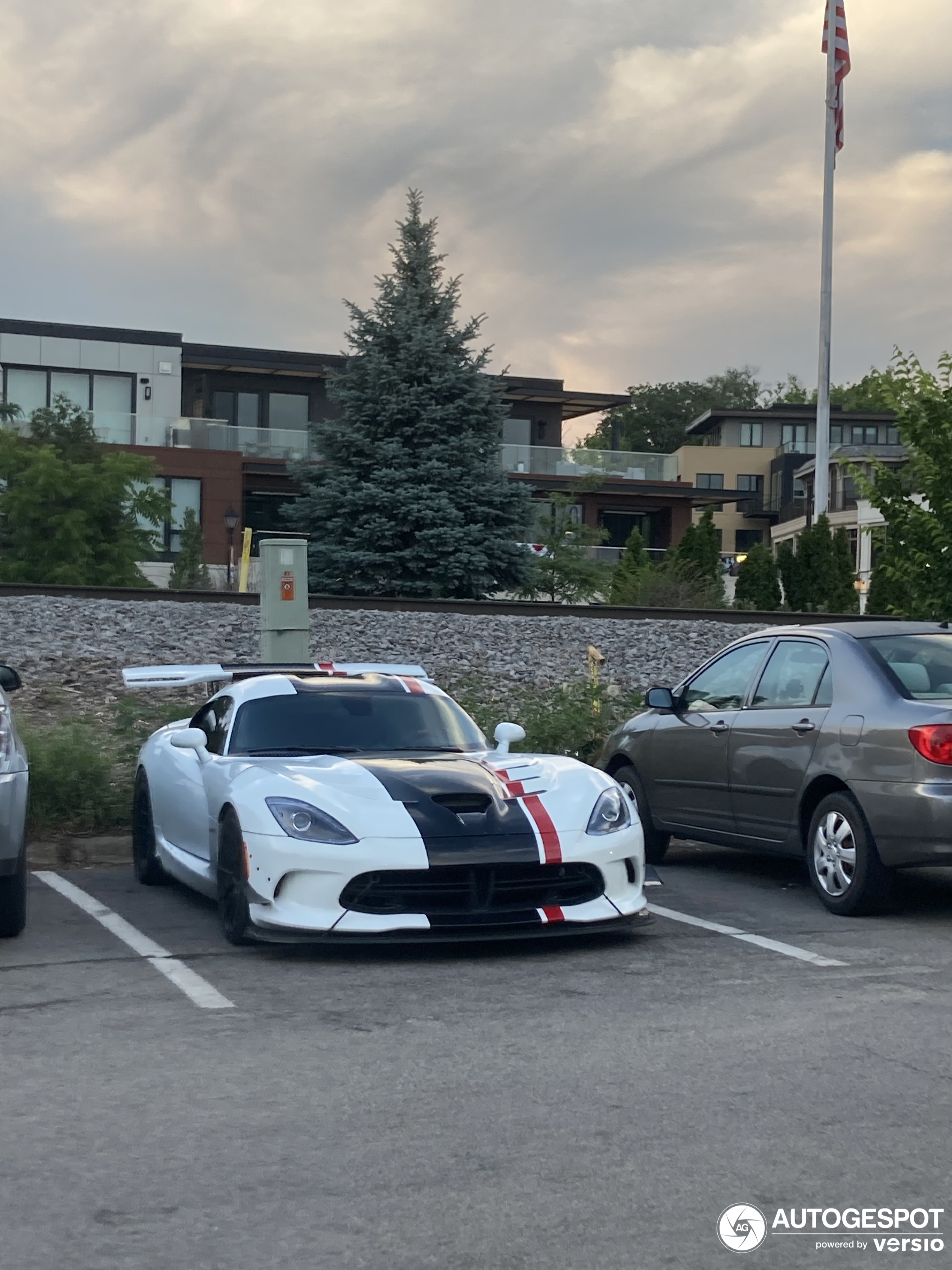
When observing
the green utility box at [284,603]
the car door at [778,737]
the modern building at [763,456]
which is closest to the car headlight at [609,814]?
the car door at [778,737]

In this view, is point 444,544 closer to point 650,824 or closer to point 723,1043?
point 650,824

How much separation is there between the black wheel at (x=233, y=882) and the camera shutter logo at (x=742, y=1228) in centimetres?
363

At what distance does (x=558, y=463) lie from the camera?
47750mm

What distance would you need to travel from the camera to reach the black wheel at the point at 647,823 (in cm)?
1042

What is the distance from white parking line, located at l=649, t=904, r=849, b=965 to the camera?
7.24m

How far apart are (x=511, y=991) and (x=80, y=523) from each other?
1086 inches

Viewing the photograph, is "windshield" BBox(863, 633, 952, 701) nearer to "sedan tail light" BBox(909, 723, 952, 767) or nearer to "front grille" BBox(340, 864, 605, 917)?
"sedan tail light" BBox(909, 723, 952, 767)

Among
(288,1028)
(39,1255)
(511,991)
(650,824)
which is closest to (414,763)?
(511,991)

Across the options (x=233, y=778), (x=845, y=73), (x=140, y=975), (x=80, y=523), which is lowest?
(x=140, y=975)

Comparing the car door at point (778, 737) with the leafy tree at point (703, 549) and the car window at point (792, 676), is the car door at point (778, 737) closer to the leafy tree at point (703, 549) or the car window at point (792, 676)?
the car window at point (792, 676)

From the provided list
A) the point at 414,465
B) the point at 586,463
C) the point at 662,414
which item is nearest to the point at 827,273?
the point at 586,463

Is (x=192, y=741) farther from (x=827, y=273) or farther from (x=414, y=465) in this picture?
(x=827, y=273)

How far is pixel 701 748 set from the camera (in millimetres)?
9812

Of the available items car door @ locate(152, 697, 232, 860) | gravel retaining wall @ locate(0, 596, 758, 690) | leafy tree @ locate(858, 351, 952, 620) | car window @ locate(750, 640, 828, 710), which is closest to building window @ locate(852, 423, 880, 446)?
gravel retaining wall @ locate(0, 596, 758, 690)
